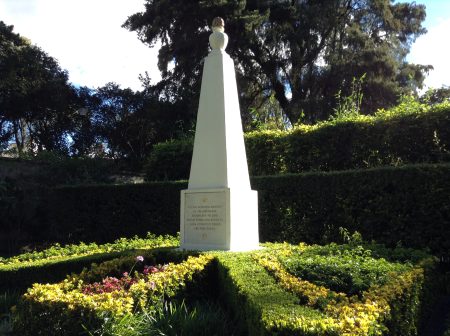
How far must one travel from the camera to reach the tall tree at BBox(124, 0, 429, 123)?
19328mm

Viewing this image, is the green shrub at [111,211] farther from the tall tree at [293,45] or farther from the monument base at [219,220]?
the tall tree at [293,45]

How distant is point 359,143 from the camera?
9891 mm

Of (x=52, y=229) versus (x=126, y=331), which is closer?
(x=126, y=331)

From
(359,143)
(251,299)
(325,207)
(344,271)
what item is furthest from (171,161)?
(251,299)

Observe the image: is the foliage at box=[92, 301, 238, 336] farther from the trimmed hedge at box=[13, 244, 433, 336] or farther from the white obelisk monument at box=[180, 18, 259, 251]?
the white obelisk monument at box=[180, 18, 259, 251]

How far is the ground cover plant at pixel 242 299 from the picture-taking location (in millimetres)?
3293

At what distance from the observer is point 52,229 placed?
13570 millimetres

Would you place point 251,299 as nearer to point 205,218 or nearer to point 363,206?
point 205,218

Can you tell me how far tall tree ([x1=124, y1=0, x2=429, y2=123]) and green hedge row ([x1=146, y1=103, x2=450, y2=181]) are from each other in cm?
880

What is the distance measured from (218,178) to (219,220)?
2.19ft

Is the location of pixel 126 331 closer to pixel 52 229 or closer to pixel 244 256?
pixel 244 256

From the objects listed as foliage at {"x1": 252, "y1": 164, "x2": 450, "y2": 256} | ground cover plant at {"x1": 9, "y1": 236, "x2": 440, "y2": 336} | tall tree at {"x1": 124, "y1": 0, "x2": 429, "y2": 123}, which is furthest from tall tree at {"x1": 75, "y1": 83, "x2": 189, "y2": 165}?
ground cover plant at {"x1": 9, "y1": 236, "x2": 440, "y2": 336}

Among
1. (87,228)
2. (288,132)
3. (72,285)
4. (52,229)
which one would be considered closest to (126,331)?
(72,285)

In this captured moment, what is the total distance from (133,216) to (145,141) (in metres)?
11.7
